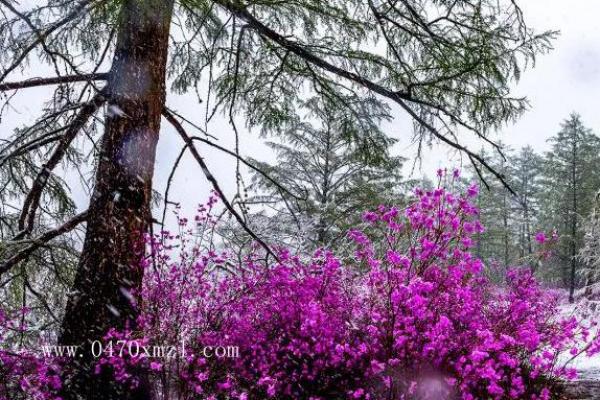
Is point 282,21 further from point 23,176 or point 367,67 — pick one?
point 23,176

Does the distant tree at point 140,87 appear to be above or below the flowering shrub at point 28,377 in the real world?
above

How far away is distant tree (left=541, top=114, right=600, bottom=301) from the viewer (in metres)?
26.0

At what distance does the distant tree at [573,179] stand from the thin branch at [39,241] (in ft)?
84.5

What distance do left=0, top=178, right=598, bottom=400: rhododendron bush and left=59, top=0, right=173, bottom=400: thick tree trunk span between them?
156mm

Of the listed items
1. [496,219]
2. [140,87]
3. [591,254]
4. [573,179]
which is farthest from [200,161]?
[496,219]

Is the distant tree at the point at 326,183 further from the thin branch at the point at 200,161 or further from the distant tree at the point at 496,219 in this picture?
the distant tree at the point at 496,219

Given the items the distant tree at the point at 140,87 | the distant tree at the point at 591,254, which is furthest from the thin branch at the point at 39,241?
the distant tree at the point at 591,254

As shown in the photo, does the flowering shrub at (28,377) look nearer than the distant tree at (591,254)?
Yes

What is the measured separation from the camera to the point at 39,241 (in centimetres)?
390

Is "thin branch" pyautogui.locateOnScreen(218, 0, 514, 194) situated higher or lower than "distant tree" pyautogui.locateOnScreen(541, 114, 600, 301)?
lower

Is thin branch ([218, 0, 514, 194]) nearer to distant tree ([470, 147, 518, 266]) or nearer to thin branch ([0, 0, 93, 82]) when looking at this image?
thin branch ([0, 0, 93, 82])

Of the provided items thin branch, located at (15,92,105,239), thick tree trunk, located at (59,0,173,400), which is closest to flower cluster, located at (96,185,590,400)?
thick tree trunk, located at (59,0,173,400)

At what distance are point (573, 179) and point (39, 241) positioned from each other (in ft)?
88.6

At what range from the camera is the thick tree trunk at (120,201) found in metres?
3.74
